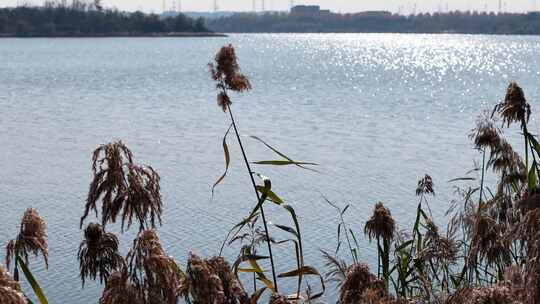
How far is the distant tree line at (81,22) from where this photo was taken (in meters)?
156

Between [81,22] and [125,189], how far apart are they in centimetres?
16761

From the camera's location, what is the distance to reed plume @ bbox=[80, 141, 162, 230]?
7.06 feet

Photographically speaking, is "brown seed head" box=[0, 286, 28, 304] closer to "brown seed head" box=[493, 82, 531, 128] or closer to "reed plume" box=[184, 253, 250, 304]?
"reed plume" box=[184, 253, 250, 304]

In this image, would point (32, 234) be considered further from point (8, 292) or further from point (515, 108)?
point (515, 108)

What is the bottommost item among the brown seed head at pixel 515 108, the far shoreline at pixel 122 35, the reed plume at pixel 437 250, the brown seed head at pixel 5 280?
the far shoreline at pixel 122 35

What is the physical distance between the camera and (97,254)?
7.47ft

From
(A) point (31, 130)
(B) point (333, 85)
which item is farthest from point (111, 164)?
(B) point (333, 85)

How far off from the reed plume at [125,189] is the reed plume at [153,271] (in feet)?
0.57

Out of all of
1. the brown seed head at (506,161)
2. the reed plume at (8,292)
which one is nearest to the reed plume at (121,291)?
the reed plume at (8,292)

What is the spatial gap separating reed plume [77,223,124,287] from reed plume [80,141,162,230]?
79 millimetres

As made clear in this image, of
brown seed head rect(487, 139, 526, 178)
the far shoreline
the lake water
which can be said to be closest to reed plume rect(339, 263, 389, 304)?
the lake water

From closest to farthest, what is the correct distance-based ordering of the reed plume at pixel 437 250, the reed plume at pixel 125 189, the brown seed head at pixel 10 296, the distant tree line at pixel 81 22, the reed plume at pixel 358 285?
the brown seed head at pixel 10 296, the reed plume at pixel 125 189, the reed plume at pixel 358 285, the reed plume at pixel 437 250, the distant tree line at pixel 81 22

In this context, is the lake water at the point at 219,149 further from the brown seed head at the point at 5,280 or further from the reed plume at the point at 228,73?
the brown seed head at the point at 5,280

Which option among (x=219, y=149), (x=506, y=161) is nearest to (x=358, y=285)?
(x=506, y=161)
